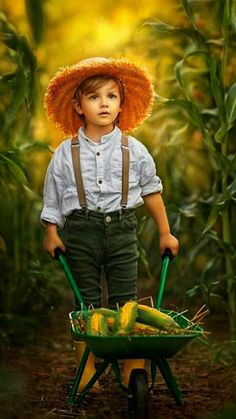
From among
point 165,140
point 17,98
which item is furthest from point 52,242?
point 165,140

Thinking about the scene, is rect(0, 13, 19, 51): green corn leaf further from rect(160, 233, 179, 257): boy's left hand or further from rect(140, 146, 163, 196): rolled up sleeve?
rect(160, 233, 179, 257): boy's left hand

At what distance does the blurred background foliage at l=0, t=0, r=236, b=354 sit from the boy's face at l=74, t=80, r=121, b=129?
373 millimetres

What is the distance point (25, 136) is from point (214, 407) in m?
1.29

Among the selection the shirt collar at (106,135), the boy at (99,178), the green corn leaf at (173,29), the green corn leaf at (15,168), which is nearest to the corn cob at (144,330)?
the boy at (99,178)

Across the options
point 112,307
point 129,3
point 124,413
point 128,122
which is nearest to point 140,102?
point 128,122

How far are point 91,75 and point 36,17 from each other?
571mm

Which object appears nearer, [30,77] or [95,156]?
[95,156]

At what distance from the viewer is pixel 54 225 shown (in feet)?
8.70

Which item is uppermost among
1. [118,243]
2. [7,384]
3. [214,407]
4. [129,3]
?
[129,3]

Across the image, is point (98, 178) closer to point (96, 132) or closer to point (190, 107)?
point (96, 132)

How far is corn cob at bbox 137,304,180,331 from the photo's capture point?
2.34 metres

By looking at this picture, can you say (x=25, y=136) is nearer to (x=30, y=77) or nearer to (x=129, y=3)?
(x=30, y=77)

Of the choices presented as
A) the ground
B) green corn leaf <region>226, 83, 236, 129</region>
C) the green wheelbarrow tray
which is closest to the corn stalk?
green corn leaf <region>226, 83, 236, 129</region>

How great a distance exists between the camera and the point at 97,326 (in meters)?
2.33
